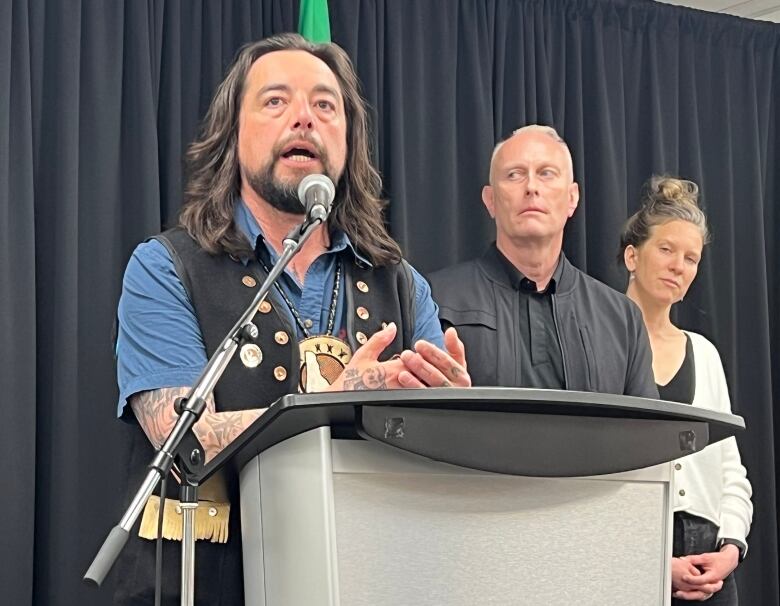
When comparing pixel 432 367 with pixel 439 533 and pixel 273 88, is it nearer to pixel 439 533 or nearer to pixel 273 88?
pixel 439 533

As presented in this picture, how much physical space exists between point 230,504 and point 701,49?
10.4 ft

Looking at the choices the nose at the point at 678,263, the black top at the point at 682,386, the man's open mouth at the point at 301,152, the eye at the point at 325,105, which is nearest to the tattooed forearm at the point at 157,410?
Answer: the man's open mouth at the point at 301,152

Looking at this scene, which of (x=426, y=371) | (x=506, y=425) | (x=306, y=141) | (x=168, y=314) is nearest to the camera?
(x=506, y=425)

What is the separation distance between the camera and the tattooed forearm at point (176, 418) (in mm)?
1624

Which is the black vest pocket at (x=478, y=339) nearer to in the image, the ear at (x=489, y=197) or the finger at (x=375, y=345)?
the ear at (x=489, y=197)

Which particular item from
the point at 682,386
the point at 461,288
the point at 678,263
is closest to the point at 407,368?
the point at 461,288

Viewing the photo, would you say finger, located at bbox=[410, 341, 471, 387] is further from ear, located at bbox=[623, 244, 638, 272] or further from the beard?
ear, located at bbox=[623, 244, 638, 272]

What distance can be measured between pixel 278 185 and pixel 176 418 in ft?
1.84

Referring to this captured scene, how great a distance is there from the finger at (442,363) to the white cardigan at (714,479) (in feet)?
5.64

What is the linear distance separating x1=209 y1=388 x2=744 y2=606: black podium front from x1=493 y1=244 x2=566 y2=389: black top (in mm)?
1402

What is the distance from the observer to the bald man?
283cm

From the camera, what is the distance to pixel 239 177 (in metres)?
2.20

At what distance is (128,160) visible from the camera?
3.11m

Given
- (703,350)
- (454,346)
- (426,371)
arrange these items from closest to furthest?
(426,371) → (454,346) → (703,350)
